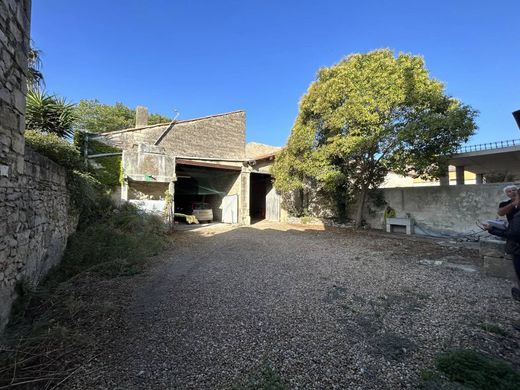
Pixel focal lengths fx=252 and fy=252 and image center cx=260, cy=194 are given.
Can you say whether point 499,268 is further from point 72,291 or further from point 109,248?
point 109,248

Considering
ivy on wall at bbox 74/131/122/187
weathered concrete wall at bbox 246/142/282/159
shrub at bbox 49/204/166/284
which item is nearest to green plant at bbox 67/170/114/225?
shrub at bbox 49/204/166/284

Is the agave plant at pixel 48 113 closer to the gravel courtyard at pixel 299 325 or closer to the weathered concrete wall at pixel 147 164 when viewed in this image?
the weathered concrete wall at pixel 147 164

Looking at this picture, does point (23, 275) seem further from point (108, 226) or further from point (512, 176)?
point (512, 176)

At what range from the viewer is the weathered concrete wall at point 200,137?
11.4 meters

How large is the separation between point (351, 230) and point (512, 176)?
31.7 feet

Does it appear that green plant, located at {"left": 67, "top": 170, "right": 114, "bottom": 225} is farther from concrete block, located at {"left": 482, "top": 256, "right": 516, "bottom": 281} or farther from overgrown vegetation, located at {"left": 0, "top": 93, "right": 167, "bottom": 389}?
concrete block, located at {"left": 482, "top": 256, "right": 516, "bottom": 281}

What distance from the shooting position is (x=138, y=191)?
9.81m

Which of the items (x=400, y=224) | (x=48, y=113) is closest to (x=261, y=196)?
(x=400, y=224)

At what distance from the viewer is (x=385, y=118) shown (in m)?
8.09

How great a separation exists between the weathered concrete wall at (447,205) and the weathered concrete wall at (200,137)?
28.2 feet

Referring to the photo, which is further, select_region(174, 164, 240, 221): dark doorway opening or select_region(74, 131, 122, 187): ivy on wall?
select_region(174, 164, 240, 221): dark doorway opening

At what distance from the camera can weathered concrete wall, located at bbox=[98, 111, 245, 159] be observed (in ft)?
37.3

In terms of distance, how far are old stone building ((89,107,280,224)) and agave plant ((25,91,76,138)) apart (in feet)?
9.28

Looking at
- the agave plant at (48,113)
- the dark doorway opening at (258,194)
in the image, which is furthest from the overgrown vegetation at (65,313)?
the dark doorway opening at (258,194)
